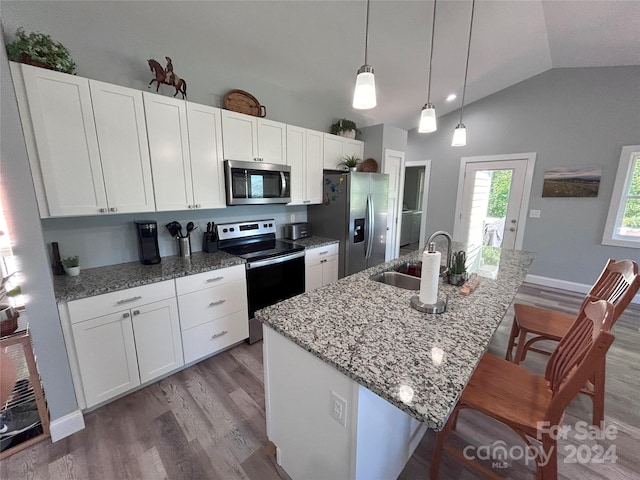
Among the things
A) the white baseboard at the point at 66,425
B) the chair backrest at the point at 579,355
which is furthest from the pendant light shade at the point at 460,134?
the white baseboard at the point at 66,425

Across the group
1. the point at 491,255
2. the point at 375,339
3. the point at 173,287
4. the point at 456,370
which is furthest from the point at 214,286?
the point at 491,255

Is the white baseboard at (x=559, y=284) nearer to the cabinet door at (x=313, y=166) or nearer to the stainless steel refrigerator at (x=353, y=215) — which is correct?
the stainless steel refrigerator at (x=353, y=215)

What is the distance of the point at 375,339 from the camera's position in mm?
1076

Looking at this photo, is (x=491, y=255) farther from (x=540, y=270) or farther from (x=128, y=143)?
(x=128, y=143)

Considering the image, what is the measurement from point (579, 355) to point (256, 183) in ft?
8.16

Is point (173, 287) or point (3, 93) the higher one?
point (3, 93)

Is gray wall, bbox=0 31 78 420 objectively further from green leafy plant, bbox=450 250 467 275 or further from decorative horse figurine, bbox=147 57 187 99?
green leafy plant, bbox=450 250 467 275

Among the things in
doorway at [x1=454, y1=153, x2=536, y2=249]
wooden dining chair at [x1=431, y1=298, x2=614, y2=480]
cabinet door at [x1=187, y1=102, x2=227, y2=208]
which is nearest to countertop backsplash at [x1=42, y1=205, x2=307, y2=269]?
cabinet door at [x1=187, y1=102, x2=227, y2=208]

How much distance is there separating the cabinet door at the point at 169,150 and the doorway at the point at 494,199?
162 inches

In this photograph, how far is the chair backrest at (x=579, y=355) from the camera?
902 millimetres

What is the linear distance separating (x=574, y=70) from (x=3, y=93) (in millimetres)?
5730

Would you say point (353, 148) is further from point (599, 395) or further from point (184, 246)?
point (599, 395)

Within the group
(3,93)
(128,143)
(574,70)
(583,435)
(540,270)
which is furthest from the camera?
(540,270)

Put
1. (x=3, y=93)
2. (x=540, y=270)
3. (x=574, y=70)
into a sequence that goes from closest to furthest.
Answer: (x=3, y=93) < (x=574, y=70) < (x=540, y=270)
